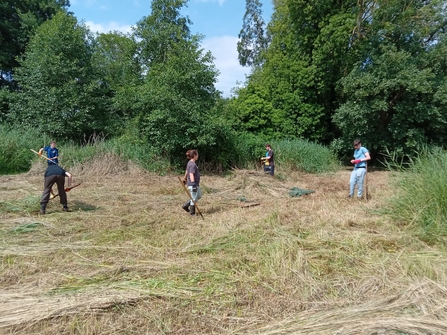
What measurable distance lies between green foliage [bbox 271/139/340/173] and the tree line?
5.43ft

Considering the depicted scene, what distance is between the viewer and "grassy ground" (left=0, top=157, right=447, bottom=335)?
2195 millimetres

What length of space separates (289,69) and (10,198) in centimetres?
1559

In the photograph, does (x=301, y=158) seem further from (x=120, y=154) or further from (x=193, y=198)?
(x=193, y=198)

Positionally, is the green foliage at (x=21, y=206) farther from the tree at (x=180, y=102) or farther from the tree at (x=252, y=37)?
the tree at (x=252, y=37)

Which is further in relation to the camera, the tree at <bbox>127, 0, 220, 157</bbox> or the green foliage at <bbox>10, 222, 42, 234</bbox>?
the tree at <bbox>127, 0, 220, 157</bbox>

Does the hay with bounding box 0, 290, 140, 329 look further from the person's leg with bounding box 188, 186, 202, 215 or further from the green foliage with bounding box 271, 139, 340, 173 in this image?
the green foliage with bounding box 271, 139, 340, 173

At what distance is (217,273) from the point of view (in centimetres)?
294

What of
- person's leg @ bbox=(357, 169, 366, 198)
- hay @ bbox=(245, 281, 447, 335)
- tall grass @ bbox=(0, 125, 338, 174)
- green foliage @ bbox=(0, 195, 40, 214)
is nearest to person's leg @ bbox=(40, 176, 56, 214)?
green foliage @ bbox=(0, 195, 40, 214)

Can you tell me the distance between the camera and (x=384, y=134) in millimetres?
13742

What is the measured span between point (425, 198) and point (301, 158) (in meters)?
8.73

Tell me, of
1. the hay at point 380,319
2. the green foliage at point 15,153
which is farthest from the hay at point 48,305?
the green foliage at point 15,153

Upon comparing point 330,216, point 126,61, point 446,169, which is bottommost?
point 330,216

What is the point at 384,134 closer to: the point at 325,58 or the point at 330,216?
the point at 325,58

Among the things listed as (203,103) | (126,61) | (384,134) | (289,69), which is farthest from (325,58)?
(126,61)
